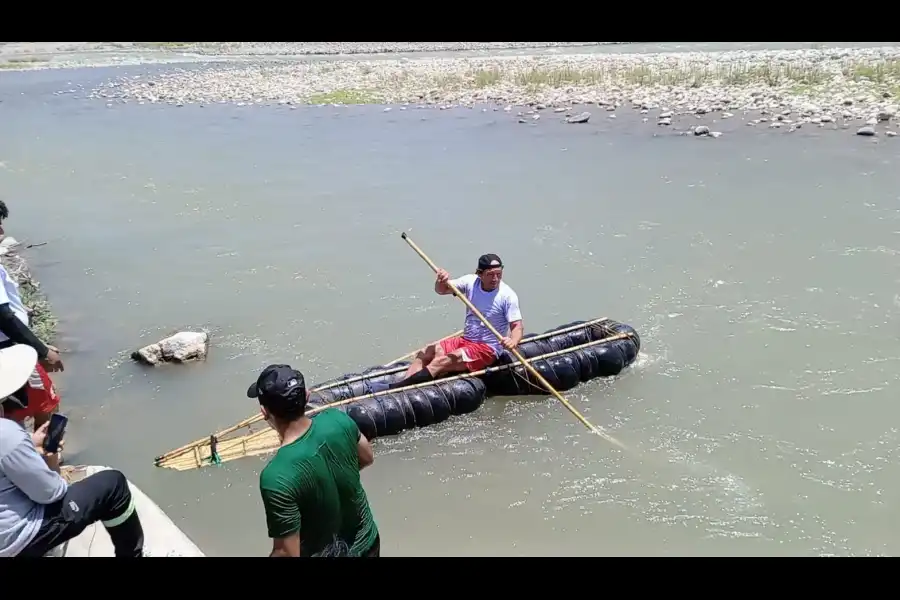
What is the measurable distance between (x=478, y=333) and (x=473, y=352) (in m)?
0.24

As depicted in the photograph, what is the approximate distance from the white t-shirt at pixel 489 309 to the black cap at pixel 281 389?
17.1ft

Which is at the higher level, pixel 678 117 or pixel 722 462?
pixel 678 117

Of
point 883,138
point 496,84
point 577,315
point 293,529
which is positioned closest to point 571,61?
point 496,84

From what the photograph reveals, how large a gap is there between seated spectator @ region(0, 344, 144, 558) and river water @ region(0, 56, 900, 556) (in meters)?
2.24

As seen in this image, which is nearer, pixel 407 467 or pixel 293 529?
pixel 293 529

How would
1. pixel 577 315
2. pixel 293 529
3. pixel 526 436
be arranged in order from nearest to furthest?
pixel 293 529, pixel 526 436, pixel 577 315

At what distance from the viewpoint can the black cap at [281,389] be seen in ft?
12.1

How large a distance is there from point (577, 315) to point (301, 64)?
39969 mm

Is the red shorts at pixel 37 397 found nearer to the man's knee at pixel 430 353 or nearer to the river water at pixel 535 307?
the river water at pixel 535 307

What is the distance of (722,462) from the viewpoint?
8227 mm

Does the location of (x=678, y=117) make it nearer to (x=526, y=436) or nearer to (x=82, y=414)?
(x=526, y=436)

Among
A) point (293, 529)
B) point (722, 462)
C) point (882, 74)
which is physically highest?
point (882, 74)

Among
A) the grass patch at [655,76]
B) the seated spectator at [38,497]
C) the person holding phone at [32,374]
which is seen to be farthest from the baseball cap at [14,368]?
the grass patch at [655,76]
